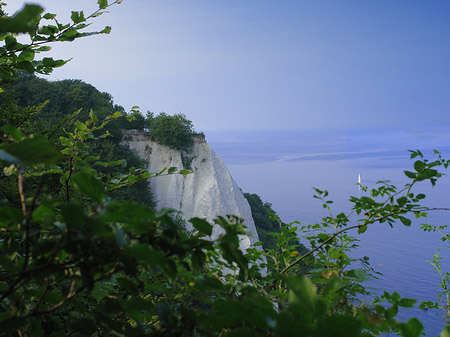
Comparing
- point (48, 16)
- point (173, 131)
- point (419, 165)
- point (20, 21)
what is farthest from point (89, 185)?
point (173, 131)

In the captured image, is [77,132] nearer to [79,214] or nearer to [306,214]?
[79,214]

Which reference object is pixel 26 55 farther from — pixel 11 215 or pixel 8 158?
pixel 8 158

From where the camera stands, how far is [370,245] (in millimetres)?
18562

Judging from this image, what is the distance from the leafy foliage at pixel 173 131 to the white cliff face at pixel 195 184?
15.3 inches

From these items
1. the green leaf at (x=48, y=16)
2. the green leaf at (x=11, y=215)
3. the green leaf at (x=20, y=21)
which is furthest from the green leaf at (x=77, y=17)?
the green leaf at (x=11, y=215)

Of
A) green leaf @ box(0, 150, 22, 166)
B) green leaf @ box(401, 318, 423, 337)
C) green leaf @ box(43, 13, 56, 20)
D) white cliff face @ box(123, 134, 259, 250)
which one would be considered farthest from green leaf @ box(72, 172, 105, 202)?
white cliff face @ box(123, 134, 259, 250)

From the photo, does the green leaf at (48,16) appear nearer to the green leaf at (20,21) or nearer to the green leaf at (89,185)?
the green leaf at (20,21)

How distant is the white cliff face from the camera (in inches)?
720

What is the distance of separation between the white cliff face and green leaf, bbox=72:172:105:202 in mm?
17428

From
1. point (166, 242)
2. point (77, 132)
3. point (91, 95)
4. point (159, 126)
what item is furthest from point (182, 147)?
point (166, 242)

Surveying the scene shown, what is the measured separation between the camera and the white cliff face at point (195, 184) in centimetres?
1830

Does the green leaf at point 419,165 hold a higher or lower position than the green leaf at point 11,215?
higher

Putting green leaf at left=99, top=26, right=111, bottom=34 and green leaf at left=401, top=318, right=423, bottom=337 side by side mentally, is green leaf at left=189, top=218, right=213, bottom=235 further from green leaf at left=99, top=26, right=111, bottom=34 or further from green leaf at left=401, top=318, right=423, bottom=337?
green leaf at left=99, top=26, right=111, bottom=34

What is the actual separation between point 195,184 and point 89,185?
60.6 feet
